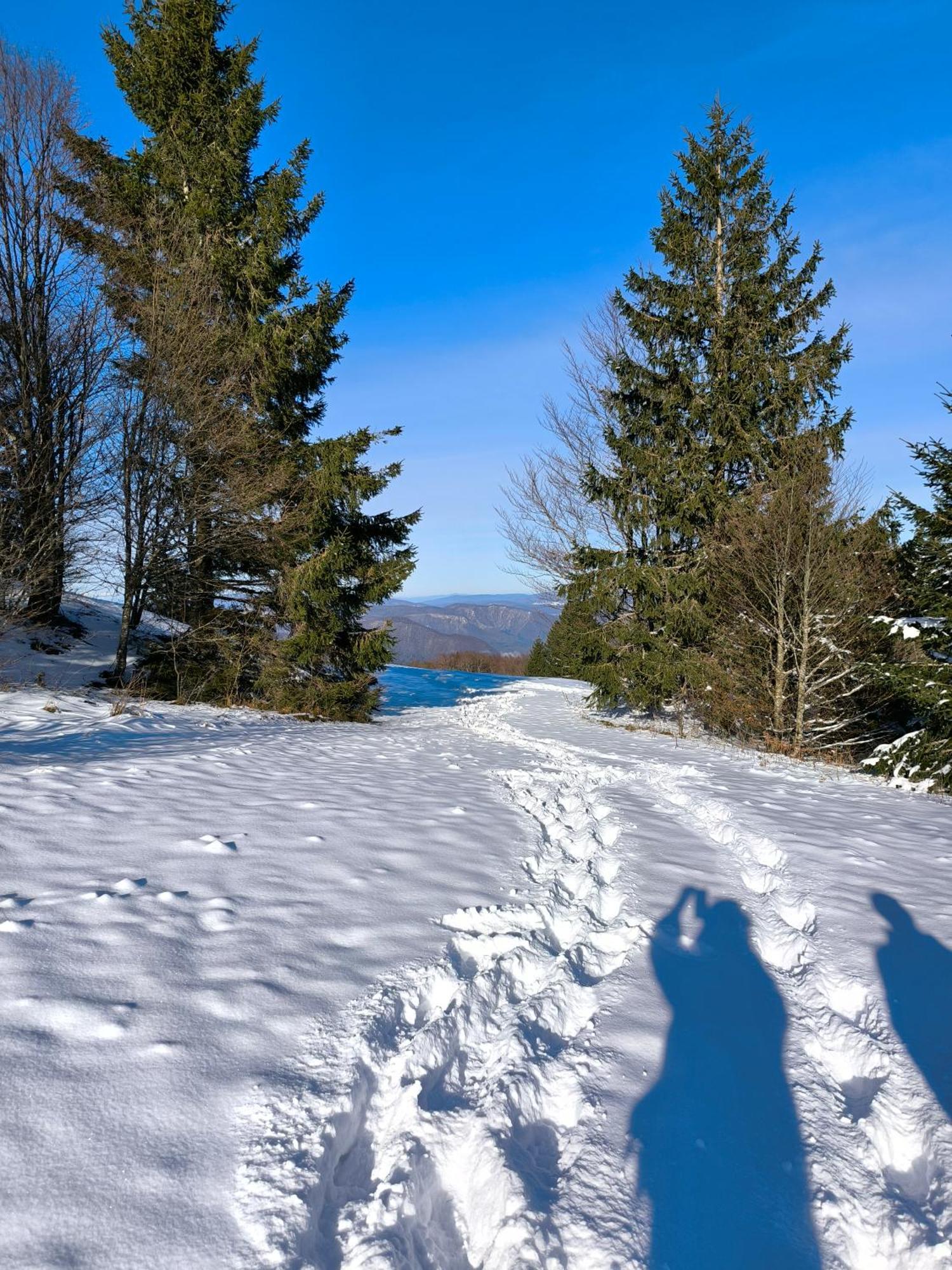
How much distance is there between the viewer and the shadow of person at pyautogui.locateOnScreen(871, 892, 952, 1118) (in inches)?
89.6

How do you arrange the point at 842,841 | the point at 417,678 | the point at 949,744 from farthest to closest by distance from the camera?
the point at 417,678
the point at 949,744
the point at 842,841

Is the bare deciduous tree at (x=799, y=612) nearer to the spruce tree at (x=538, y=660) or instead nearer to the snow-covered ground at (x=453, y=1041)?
the snow-covered ground at (x=453, y=1041)

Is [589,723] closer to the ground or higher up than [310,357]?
closer to the ground

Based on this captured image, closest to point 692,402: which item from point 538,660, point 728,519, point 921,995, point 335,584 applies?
point 728,519

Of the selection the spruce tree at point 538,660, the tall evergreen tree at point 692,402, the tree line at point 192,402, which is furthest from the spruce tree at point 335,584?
the spruce tree at point 538,660

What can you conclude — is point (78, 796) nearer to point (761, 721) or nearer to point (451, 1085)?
point (451, 1085)

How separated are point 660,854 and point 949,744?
5.73 m

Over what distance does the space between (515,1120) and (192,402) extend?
10.6 metres

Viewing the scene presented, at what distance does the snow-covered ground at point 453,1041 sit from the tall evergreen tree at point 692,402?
8286 mm

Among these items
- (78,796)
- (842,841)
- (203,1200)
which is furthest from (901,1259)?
(78,796)

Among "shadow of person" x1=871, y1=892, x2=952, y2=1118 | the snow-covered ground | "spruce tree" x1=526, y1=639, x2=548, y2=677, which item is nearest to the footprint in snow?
the snow-covered ground

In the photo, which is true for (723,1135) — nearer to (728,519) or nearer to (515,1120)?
(515,1120)

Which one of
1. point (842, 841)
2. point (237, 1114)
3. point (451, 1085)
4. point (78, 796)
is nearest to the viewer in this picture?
point (237, 1114)

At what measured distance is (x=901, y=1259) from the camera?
5.11 feet
